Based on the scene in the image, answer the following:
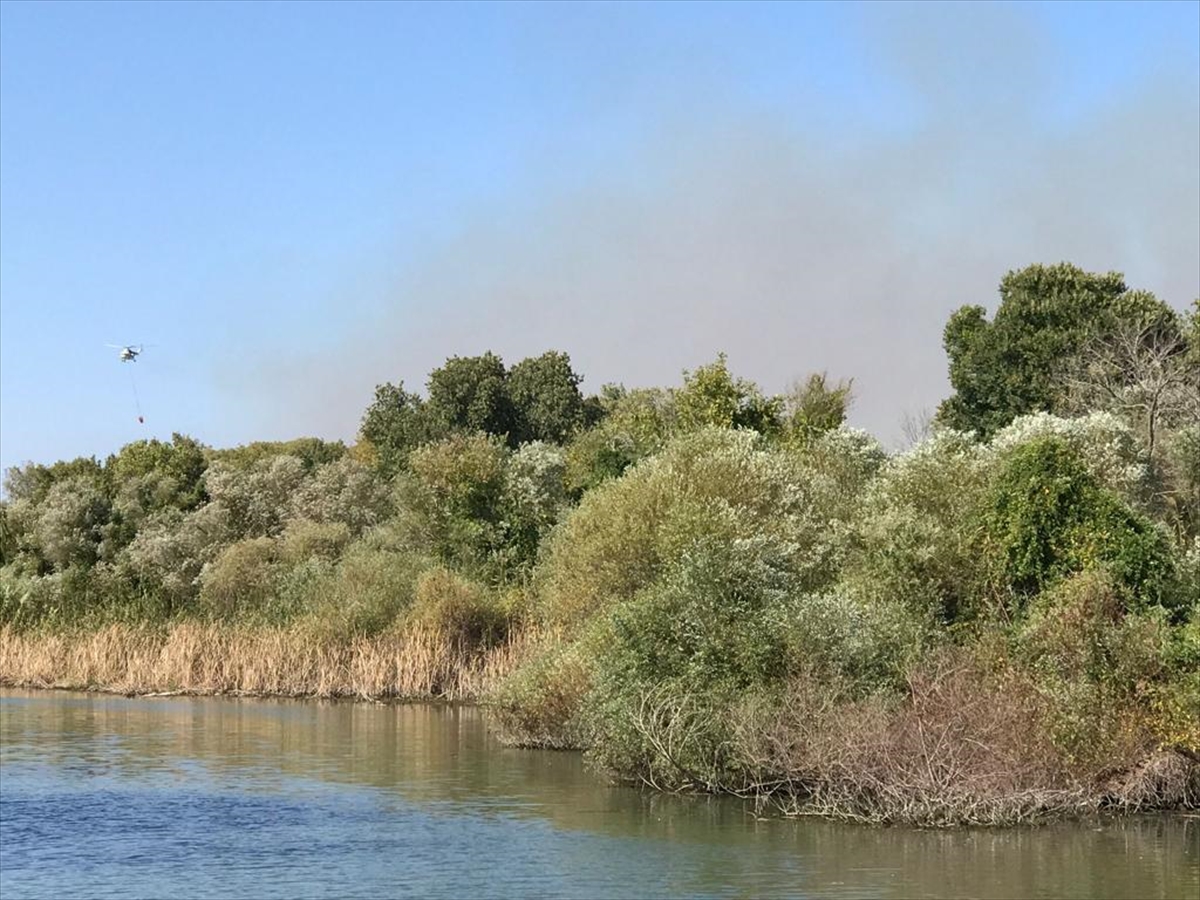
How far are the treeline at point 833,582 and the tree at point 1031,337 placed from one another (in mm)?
137

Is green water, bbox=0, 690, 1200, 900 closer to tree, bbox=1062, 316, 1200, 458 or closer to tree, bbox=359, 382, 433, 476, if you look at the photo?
tree, bbox=1062, 316, 1200, 458

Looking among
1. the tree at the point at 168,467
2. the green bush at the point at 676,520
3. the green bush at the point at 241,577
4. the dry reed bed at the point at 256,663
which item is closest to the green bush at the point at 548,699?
the green bush at the point at 676,520

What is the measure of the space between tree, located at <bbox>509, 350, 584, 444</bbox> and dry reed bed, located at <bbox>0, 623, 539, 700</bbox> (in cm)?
3705

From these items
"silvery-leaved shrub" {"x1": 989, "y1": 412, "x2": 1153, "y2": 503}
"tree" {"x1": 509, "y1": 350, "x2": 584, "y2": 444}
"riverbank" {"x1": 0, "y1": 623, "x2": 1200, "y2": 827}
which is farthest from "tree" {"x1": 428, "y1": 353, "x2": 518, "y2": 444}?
"riverbank" {"x1": 0, "y1": 623, "x2": 1200, "y2": 827}

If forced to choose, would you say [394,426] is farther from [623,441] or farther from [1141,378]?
[1141,378]

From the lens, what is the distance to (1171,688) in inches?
1044

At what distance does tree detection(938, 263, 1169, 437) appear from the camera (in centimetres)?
6694

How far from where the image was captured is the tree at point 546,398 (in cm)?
8969

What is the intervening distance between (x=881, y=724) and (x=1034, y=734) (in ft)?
8.42

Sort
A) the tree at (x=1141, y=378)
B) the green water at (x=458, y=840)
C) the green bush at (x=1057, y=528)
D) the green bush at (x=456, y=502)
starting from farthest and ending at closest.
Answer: the green bush at (x=456, y=502), the tree at (x=1141, y=378), the green bush at (x=1057, y=528), the green water at (x=458, y=840)

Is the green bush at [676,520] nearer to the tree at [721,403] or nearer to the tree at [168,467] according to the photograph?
the tree at [721,403]

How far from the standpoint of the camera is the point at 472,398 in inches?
3536

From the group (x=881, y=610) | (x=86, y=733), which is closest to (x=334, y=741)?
(x=86, y=733)

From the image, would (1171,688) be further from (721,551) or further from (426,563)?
(426,563)
